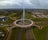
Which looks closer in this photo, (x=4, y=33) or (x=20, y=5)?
(x=4, y=33)

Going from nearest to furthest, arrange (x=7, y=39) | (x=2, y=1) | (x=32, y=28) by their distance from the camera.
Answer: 1. (x=7, y=39)
2. (x=32, y=28)
3. (x=2, y=1)

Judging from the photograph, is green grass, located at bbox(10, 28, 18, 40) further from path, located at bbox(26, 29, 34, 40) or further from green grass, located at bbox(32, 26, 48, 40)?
green grass, located at bbox(32, 26, 48, 40)

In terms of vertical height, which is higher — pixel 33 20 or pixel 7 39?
pixel 33 20

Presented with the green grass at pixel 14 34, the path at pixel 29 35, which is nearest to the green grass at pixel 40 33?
the path at pixel 29 35

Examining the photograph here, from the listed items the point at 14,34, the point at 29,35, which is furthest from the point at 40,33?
the point at 14,34

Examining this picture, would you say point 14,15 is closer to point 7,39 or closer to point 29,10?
point 29,10

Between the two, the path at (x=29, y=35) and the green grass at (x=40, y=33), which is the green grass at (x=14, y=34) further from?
the green grass at (x=40, y=33)

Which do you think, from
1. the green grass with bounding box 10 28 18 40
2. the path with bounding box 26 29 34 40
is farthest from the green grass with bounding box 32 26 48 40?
the green grass with bounding box 10 28 18 40

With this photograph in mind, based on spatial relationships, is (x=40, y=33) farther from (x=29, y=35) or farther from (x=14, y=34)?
(x=14, y=34)

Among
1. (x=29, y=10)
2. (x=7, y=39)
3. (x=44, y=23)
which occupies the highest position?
(x=29, y=10)

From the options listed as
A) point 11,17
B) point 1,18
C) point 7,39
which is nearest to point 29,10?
point 11,17

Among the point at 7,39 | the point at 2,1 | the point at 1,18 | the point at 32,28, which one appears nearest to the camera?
the point at 7,39
